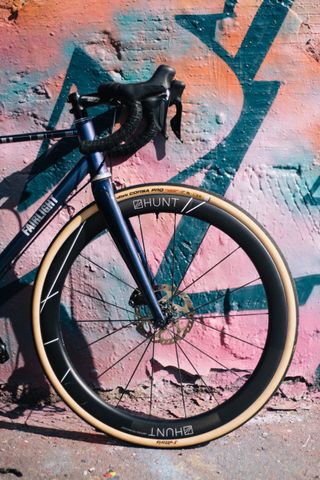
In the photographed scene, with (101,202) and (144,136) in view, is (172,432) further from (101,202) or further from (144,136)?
(144,136)

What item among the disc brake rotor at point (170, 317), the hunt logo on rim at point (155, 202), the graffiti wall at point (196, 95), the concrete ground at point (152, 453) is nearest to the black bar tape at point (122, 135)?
the hunt logo on rim at point (155, 202)

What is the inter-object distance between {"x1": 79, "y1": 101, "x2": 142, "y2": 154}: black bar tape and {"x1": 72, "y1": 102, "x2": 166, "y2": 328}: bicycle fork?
71 mm

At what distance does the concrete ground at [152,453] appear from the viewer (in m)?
2.85

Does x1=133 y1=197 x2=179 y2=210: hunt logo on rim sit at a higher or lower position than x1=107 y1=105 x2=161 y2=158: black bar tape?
lower

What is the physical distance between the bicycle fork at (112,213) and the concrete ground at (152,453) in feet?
2.14

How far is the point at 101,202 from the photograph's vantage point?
2.78 m

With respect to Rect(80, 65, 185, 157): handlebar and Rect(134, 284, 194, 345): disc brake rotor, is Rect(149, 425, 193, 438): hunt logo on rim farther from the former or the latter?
Rect(80, 65, 185, 157): handlebar

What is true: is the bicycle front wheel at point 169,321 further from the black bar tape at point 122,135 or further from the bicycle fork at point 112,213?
the black bar tape at point 122,135

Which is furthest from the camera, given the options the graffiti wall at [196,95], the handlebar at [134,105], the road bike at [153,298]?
the graffiti wall at [196,95]

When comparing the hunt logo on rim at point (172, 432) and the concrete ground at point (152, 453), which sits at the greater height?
the hunt logo on rim at point (172, 432)

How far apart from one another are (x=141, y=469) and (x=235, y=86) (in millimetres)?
1566

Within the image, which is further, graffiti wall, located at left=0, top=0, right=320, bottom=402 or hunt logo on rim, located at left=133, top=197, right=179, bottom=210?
graffiti wall, located at left=0, top=0, right=320, bottom=402

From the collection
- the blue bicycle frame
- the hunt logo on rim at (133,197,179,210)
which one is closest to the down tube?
the blue bicycle frame

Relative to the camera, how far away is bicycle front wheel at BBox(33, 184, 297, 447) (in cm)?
282
